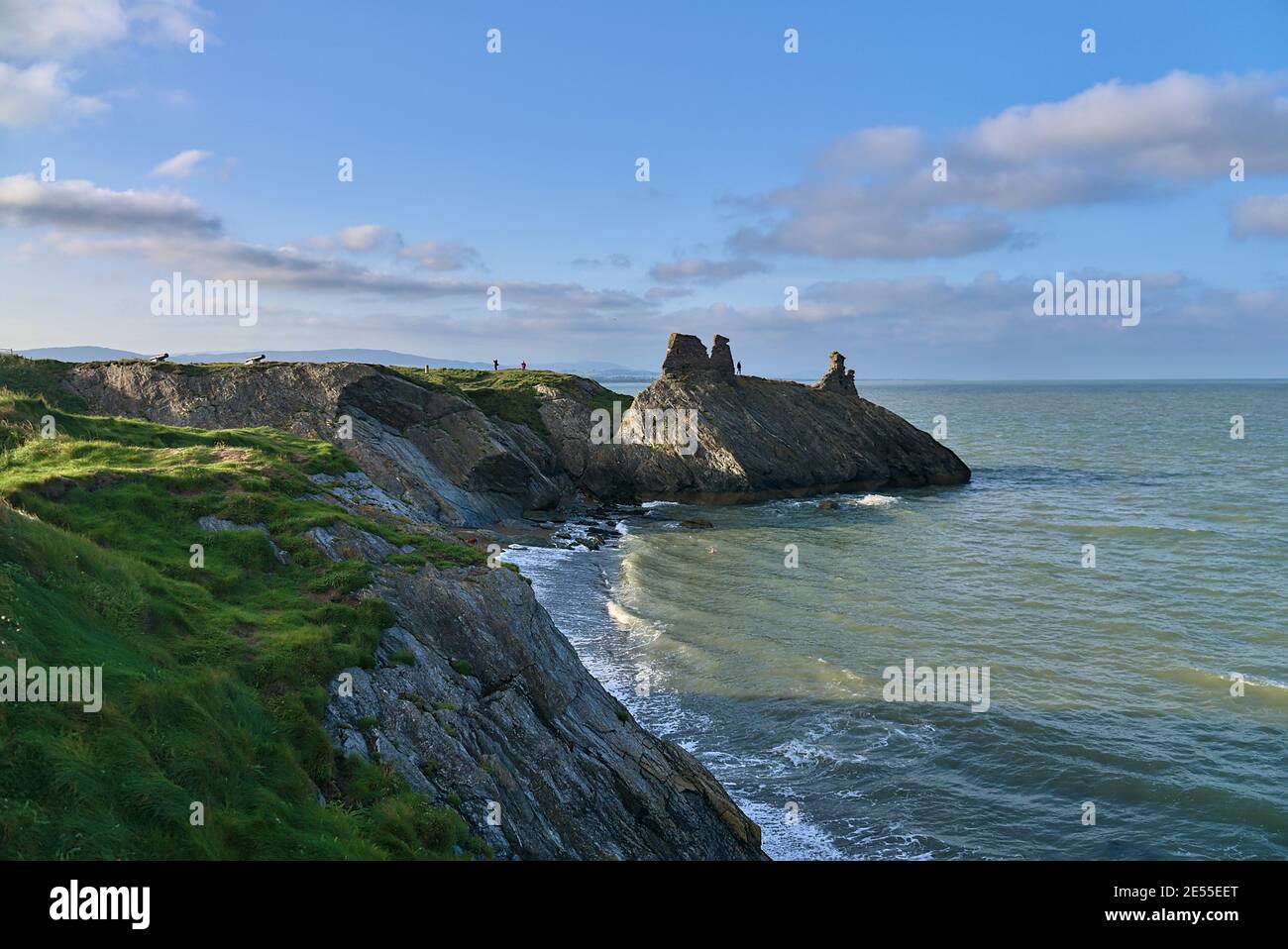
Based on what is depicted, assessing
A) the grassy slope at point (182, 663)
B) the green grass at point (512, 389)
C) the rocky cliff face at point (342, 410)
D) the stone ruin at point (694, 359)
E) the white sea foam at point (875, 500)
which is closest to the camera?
the grassy slope at point (182, 663)

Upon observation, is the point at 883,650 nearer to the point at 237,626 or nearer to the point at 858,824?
the point at 858,824

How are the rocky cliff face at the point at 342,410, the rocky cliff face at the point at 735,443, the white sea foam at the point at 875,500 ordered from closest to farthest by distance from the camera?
1. the rocky cliff face at the point at 342,410
2. the white sea foam at the point at 875,500
3. the rocky cliff face at the point at 735,443

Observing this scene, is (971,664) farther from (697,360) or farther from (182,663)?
(697,360)

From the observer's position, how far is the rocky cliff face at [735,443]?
7694 cm

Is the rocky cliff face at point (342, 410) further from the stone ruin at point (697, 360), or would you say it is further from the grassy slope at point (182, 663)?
the grassy slope at point (182, 663)

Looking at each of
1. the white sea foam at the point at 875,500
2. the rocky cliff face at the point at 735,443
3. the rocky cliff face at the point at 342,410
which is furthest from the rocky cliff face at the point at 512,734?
the rocky cliff face at the point at 735,443

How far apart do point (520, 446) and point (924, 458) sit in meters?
45.0

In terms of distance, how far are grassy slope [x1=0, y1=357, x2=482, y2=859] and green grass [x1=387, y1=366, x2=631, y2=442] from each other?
5032 cm

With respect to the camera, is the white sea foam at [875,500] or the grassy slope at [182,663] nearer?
the grassy slope at [182,663]

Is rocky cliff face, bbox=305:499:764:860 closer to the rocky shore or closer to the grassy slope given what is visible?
the rocky shore

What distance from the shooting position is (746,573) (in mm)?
46594

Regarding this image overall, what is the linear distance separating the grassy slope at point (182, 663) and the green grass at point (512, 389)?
165 ft

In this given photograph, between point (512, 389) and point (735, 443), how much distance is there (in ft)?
88.5
